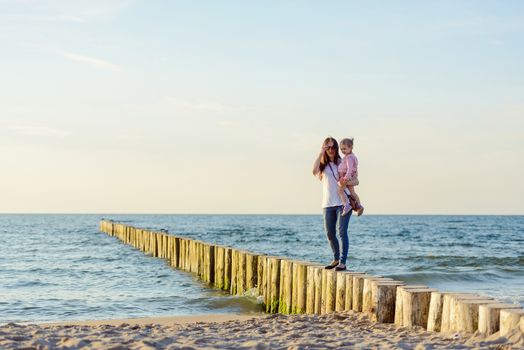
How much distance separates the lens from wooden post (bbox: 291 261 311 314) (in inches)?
370

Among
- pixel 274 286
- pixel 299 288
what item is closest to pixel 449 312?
pixel 299 288

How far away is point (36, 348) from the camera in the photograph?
19.0 feet

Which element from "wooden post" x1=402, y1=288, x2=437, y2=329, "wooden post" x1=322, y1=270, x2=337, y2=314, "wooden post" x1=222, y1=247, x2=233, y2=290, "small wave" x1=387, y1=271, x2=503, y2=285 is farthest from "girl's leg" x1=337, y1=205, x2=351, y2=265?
"small wave" x1=387, y1=271, x2=503, y2=285

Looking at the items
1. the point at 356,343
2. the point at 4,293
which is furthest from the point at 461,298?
the point at 4,293

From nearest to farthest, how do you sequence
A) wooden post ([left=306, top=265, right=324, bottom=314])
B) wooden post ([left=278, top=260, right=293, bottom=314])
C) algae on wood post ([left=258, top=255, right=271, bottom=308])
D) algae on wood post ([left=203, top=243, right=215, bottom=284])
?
wooden post ([left=306, top=265, right=324, bottom=314]) → wooden post ([left=278, top=260, right=293, bottom=314]) → algae on wood post ([left=258, top=255, right=271, bottom=308]) → algae on wood post ([left=203, top=243, right=215, bottom=284])

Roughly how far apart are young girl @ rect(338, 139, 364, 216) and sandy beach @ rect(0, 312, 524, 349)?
1.73 metres

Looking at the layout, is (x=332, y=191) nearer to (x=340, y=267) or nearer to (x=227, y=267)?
(x=340, y=267)

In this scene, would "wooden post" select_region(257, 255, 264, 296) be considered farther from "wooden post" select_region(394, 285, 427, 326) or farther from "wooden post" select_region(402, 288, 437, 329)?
"wooden post" select_region(402, 288, 437, 329)

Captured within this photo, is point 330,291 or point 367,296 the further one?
point 330,291

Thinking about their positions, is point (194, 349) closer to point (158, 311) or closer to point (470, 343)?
point (470, 343)

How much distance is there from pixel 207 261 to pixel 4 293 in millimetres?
4134

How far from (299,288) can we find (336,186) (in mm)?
1494

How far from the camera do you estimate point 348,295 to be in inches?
325

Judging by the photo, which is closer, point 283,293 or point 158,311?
point 283,293
